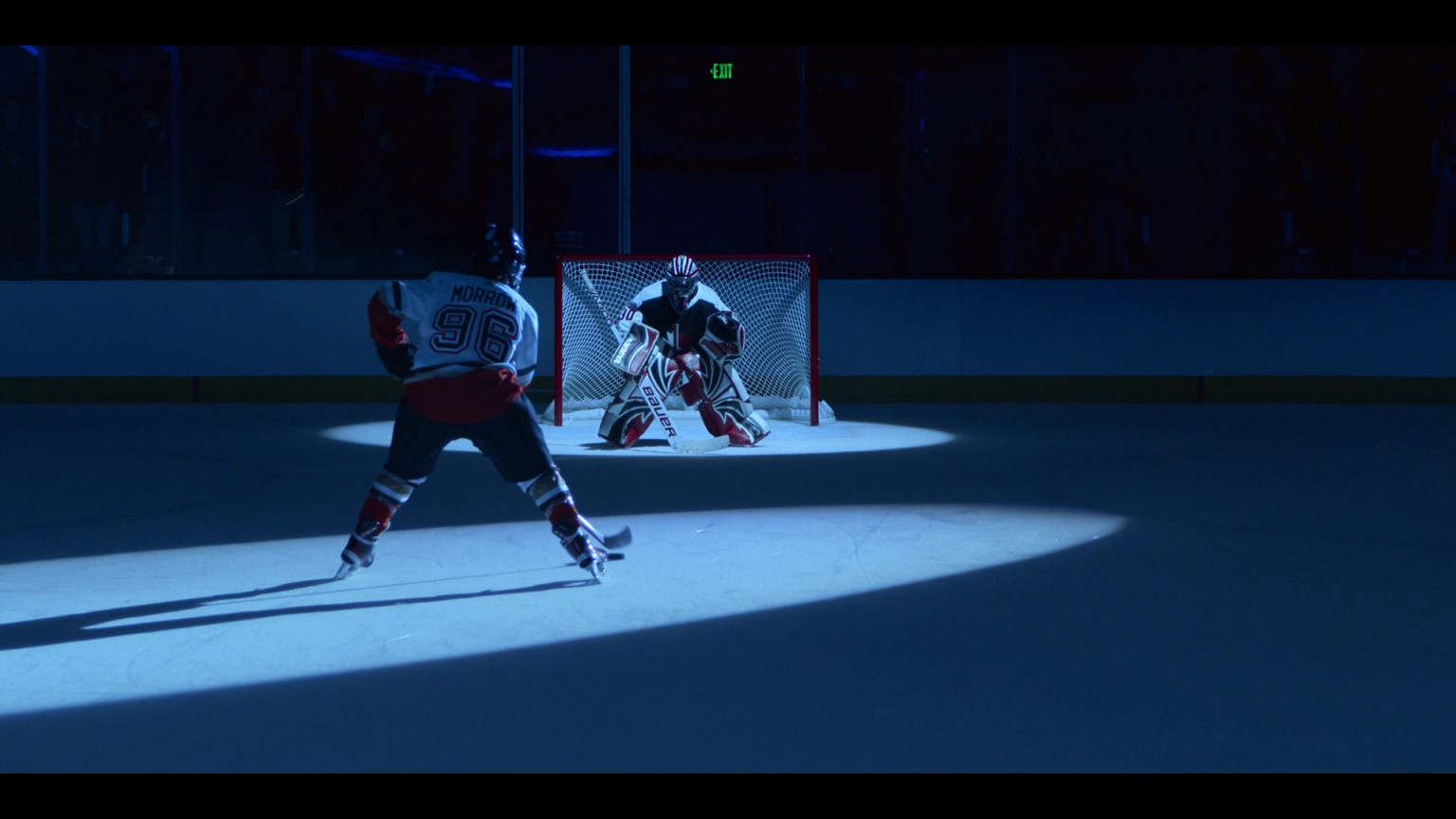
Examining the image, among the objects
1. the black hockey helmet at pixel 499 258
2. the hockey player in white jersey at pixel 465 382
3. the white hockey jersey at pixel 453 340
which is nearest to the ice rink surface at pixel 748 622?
the hockey player in white jersey at pixel 465 382

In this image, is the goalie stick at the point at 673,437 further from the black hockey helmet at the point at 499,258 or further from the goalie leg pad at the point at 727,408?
the black hockey helmet at the point at 499,258

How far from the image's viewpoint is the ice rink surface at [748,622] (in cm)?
294

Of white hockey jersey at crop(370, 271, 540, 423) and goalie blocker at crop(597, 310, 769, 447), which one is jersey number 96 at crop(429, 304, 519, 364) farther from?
goalie blocker at crop(597, 310, 769, 447)

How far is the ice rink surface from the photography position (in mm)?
2936

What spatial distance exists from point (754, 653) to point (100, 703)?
5.10ft

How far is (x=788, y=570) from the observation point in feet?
16.0

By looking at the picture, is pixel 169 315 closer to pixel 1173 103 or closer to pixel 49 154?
pixel 49 154

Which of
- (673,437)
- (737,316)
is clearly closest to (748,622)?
(673,437)

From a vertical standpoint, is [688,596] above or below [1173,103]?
below

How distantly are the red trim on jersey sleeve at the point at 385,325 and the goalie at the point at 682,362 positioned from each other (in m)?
4.58

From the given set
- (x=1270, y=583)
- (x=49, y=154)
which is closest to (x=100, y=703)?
(x=1270, y=583)

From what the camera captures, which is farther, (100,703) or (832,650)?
(832,650)

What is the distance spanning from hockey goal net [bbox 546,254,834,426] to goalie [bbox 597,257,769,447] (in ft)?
5.04

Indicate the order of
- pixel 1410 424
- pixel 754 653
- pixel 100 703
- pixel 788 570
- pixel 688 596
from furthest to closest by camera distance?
pixel 1410 424 → pixel 788 570 → pixel 688 596 → pixel 754 653 → pixel 100 703
